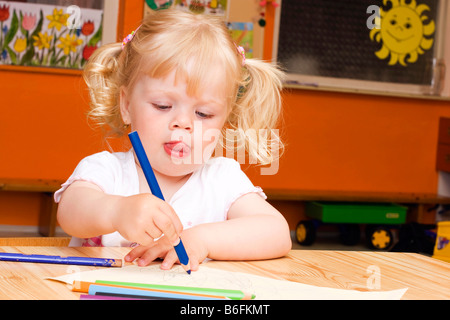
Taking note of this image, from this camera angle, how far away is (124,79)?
3.41 ft

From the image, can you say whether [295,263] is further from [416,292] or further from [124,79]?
[124,79]

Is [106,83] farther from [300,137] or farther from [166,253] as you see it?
[300,137]

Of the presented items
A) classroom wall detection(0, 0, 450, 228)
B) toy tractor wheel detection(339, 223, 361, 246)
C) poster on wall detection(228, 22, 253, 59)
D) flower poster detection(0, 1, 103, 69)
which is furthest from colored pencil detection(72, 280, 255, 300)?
toy tractor wheel detection(339, 223, 361, 246)

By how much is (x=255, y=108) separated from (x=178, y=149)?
241 mm

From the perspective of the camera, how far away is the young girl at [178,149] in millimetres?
749

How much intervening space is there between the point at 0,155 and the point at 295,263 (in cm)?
273

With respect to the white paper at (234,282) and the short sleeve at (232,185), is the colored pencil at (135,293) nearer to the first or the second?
the white paper at (234,282)

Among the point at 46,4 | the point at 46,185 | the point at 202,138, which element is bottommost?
the point at 46,185

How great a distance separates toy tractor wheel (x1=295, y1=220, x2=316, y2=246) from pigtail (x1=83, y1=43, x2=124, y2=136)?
2.38 m

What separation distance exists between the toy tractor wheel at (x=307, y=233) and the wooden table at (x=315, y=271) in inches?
100

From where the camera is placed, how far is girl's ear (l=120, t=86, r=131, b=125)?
101 cm

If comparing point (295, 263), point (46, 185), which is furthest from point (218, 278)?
point (46, 185)

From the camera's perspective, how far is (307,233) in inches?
134
